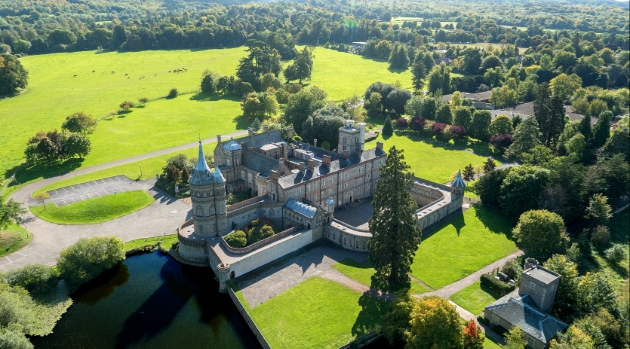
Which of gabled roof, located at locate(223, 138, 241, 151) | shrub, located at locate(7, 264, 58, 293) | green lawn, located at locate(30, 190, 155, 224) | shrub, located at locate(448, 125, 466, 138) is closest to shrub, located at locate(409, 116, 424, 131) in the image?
shrub, located at locate(448, 125, 466, 138)

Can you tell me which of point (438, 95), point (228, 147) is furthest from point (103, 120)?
point (438, 95)

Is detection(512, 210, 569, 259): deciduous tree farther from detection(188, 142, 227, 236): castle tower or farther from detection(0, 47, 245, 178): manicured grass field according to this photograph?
detection(0, 47, 245, 178): manicured grass field

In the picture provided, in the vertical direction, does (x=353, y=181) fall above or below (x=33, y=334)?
above

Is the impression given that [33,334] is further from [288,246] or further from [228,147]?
[228,147]

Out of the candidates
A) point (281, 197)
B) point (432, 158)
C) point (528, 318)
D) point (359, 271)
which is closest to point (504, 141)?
point (432, 158)

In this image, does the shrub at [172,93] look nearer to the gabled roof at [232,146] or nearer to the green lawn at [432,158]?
the green lawn at [432,158]
